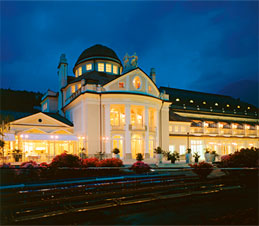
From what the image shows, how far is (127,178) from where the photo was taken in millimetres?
12070

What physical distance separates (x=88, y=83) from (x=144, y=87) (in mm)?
7734

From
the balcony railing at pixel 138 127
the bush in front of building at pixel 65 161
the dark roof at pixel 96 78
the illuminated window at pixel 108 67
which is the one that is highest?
the illuminated window at pixel 108 67

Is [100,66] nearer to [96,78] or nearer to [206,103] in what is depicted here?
[96,78]

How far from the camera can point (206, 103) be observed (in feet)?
186

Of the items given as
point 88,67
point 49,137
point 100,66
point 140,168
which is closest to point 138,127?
point 49,137

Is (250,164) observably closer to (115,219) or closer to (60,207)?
(115,219)

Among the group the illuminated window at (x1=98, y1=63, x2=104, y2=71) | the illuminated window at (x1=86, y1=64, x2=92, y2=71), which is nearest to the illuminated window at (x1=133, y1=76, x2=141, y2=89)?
the illuminated window at (x1=98, y1=63, x2=104, y2=71)

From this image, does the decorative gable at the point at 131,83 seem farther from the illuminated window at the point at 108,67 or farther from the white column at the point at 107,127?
the illuminated window at the point at 108,67

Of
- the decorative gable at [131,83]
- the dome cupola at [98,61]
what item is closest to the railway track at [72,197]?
the decorative gable at [131,83]

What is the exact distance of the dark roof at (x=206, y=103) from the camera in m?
52.5

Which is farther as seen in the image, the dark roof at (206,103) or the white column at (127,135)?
the dark roof at (206,103)

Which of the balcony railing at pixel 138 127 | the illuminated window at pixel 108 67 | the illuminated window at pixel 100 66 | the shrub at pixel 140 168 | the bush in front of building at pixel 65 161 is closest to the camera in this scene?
A: the bush in front of building at pixel 65 161

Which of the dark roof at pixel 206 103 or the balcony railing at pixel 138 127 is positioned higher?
the dark roof at pixel 206 103

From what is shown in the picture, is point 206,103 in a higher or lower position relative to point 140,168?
higher
